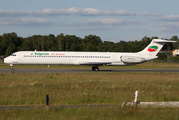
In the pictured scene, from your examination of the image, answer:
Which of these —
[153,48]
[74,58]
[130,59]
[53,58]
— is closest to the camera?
[53,58]

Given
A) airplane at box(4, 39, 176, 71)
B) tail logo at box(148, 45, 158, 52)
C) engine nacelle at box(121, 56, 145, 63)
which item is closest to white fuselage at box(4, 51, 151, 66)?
airplane at box(4, 39, 176, 71)

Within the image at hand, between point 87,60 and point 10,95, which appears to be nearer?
point 10,95

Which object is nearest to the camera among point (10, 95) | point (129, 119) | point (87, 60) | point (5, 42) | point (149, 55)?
point (129, 119)

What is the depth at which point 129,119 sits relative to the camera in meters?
9.12

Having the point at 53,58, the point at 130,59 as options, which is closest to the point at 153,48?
the point at 130,59

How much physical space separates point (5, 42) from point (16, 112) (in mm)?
109698

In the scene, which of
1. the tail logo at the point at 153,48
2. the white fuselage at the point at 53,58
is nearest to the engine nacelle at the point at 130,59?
the white fuselage at the point at 53,58

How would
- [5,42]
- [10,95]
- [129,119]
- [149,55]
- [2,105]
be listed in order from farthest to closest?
[5,42] → [149,55] → [10,95] → [2,105] → [129,119]

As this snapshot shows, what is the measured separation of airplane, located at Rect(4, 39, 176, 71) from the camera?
3556cm

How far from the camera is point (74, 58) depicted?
3609 centimetres

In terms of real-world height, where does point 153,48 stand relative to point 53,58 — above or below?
above

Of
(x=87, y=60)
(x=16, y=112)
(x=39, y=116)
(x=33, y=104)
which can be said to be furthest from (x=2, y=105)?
(x=87, y=60)

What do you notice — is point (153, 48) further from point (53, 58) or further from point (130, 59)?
point (53, 58)

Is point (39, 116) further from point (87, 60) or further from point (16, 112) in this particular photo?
point (87, 60)
